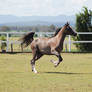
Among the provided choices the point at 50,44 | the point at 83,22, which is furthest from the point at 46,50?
the point at 83,22

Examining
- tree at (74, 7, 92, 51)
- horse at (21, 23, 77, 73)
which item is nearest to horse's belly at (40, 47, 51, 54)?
horse at (21, 23, 77, 73)

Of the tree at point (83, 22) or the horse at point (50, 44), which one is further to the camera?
the tree at point (83, 22)

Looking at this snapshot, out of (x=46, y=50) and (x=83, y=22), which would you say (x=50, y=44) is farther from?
(x=83, y=22)

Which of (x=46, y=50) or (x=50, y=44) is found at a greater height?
(x=50, y=44)

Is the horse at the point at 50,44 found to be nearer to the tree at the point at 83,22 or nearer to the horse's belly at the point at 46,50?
the horse's belly at the point at 46,50

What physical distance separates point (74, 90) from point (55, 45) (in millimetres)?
5233

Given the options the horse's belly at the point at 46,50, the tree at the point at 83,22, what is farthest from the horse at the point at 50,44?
the tree at the point at 83,22

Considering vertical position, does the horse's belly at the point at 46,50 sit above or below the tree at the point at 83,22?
below

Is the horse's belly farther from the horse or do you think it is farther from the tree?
the tree

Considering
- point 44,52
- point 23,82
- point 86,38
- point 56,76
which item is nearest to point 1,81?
point 23,82

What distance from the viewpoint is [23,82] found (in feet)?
41.0

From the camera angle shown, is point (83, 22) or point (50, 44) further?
point (83, 22)

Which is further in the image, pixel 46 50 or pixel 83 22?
pixel 83 22

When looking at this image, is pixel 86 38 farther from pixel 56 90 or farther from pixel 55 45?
pixel 56 90
